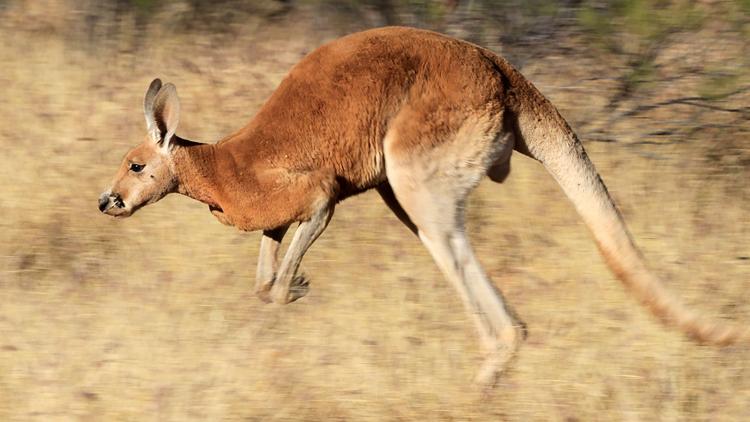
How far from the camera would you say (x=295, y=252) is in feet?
19.6

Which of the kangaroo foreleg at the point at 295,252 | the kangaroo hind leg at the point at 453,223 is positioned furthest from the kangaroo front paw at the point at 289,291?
the kangaroo hind leg at the point at 453,223

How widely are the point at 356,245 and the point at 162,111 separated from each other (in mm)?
2024

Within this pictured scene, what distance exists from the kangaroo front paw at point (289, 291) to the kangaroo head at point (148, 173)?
0.70 m

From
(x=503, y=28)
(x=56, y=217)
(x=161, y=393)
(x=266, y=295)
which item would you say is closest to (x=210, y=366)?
(x=161, y=393)

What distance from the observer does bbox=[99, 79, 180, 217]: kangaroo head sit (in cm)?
607

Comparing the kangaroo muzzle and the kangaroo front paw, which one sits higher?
the kangaroo muzzle

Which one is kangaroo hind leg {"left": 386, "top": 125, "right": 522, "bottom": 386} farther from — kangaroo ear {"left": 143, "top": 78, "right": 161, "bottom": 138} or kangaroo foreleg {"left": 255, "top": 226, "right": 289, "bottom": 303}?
kangaroo ear {"left": 143, "top": 78, "right": 161, "bottom": 138}

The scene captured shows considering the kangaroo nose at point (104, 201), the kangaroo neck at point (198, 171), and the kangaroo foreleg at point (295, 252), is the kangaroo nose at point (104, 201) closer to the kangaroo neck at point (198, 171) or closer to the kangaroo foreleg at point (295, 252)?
the kangaroo neck at point (198, 171)

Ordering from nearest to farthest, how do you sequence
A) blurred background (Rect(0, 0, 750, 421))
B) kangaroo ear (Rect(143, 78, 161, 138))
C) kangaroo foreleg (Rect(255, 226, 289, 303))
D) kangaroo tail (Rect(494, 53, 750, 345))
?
kangaroo ear (Rect(143, 78, 161, 138))
kangaroo tail (Rect(494, 53, 750, 345))
kangaroo foreleg (Rect(255, 226, 289, 303))
blurred background (Rect(0, 0, 750, 421))

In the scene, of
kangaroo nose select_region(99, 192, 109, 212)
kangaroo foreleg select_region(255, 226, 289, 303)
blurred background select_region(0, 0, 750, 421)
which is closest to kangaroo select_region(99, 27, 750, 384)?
kangaroo nose select_region(99, 192, 109, 212)

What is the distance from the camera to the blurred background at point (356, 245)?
270 inches

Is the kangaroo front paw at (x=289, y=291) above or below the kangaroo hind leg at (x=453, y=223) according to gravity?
below

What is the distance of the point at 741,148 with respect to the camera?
8250 mm

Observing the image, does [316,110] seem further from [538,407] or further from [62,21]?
[62,21]
